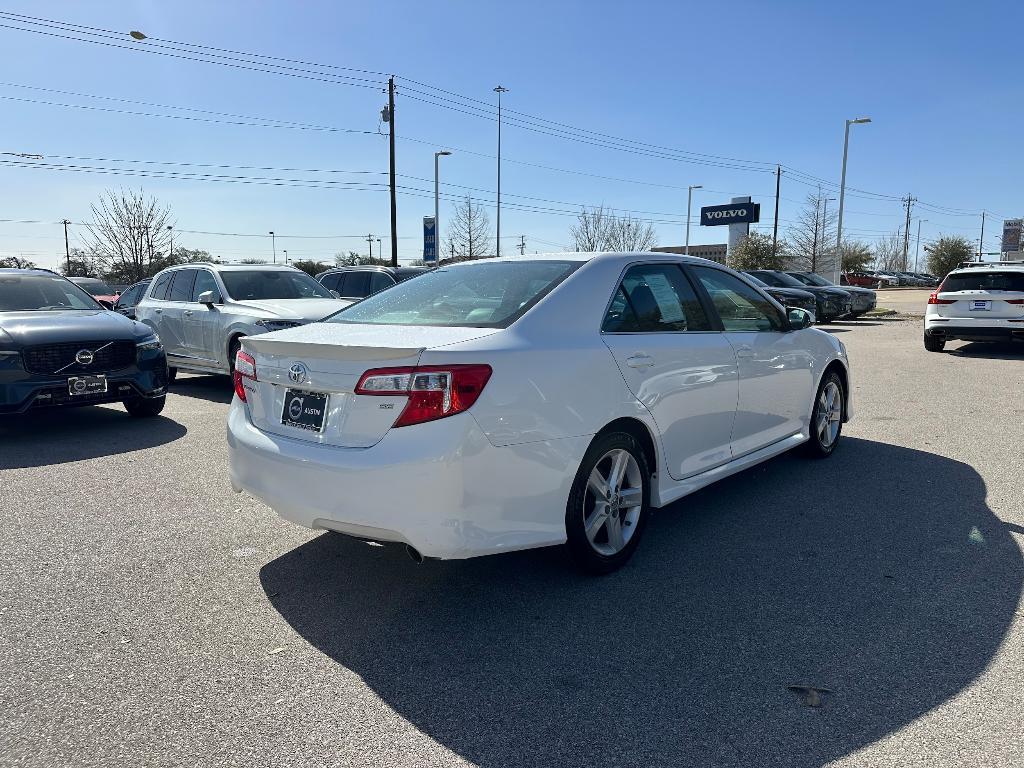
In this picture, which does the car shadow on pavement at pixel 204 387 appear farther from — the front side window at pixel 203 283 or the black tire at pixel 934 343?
the black tire at pixel 934 343

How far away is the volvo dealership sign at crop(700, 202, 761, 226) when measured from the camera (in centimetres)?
5891

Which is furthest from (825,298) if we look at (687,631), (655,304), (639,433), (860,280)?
(860,280)

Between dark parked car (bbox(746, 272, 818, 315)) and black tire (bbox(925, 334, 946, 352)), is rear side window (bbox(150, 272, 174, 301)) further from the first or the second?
dark parked car (bbox(746, 272, 818, 315))

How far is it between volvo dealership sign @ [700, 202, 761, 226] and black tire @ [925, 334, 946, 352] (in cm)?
4781

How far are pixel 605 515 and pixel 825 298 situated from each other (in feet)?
68.2

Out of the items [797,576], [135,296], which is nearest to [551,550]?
[797,576]

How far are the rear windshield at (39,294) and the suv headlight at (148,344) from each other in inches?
40.6

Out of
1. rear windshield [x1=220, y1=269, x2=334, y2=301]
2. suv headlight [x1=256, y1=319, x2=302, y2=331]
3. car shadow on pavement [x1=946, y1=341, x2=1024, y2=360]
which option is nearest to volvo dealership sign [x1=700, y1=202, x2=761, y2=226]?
car shadow on pavement [x1=946, y1=341, x2=1024, y2=360]

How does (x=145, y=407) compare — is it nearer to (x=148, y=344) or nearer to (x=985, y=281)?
(x=148, y=344)

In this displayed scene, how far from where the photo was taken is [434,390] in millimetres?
2984

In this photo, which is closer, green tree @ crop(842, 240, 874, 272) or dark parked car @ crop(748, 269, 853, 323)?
dark parked car @ crop(748, 269, 853, 323)

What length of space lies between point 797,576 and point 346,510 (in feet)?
7.31

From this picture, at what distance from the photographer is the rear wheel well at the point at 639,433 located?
11.8ft

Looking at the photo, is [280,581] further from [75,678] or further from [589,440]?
[589,440]
